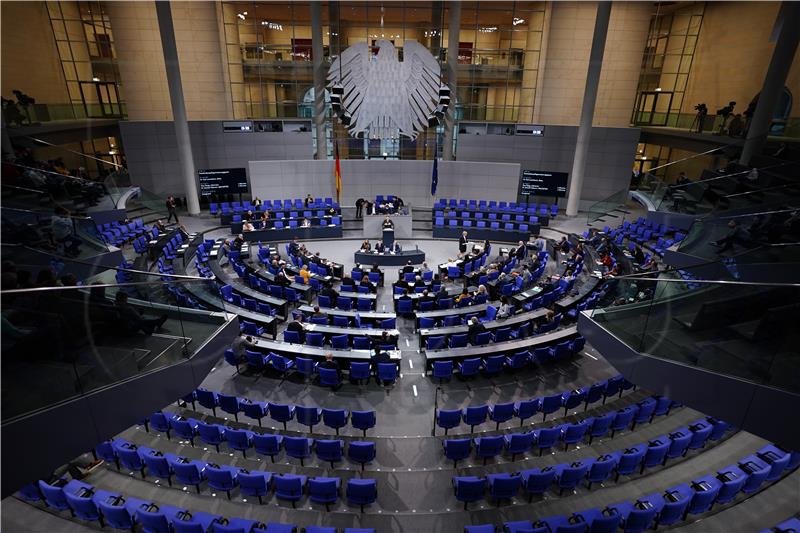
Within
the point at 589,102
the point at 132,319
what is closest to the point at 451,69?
the point at 589,102

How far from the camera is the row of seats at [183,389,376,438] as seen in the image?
8516 millimetres

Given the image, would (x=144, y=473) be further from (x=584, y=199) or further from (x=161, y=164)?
(x=584, y=199)

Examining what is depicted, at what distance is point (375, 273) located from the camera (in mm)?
16062

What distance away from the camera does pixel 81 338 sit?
524 centimetres

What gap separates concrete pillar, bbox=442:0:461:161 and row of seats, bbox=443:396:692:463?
20.1 m

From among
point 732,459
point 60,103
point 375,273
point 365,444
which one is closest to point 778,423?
point 732,459

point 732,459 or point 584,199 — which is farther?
point 584,199

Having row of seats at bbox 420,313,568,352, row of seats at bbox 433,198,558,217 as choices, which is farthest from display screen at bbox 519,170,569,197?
row of seats at bbox 420,313,568,352

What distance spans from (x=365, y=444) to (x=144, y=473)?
4.27 metres

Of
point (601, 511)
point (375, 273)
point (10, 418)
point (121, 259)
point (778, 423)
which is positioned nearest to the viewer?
point (10, 418)

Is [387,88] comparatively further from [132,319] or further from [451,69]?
[132,319]

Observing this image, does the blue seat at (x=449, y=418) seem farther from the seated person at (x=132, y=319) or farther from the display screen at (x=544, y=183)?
the display screen at (x=544, y=183)

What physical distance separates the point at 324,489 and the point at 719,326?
6.83 m

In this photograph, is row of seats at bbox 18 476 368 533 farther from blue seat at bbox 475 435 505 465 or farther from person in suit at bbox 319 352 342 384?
person in suit at bbox 319 352 342 384
